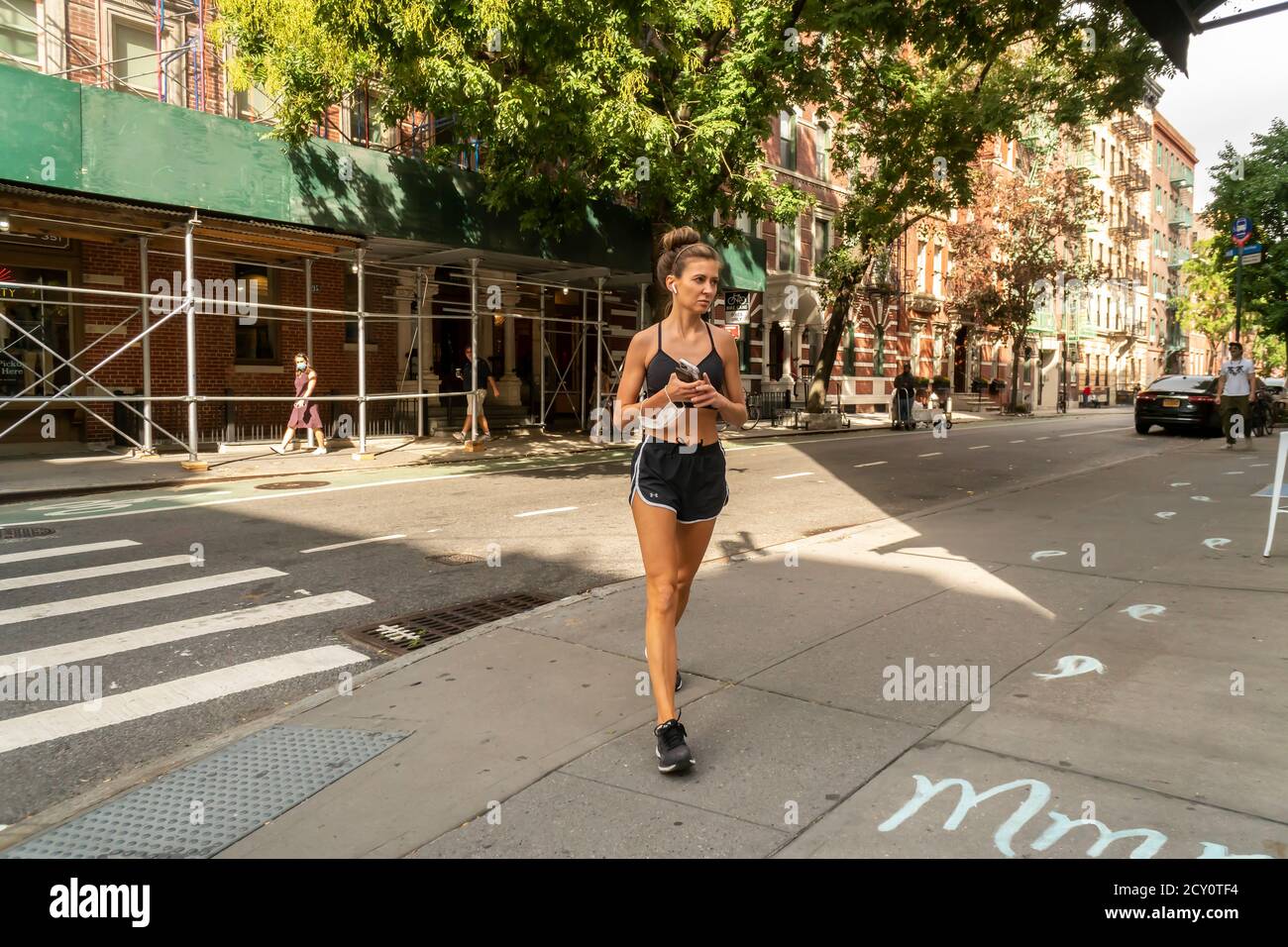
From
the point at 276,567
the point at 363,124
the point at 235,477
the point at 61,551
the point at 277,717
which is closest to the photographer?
the point at 277,717

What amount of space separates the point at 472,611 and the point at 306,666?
1.45 meters

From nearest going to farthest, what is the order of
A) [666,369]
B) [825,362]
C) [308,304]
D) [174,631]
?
[666,369]
[174,631]
[308,304]
[825,362]

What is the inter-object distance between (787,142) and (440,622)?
1239 inches

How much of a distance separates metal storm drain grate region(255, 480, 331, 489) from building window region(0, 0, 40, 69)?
29.2ft

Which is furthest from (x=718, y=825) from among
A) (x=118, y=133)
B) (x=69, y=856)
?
(x=118, y=133)

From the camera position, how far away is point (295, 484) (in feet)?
44.5

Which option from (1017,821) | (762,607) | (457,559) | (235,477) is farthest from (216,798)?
(235,477)

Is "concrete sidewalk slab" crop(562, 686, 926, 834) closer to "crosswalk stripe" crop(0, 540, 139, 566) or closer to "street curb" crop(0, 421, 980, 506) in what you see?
"crosswalk stripe" crop(0, 540, 139, 566)

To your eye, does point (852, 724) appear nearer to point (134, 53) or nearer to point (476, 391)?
point (476, 391)

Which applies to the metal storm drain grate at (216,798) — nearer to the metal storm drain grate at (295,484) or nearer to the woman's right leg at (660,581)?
the woman's right leg at (660,581)

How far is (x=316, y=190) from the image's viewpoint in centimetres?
1593

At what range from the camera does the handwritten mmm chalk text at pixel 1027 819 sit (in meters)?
3.05

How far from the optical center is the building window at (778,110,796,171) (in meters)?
33.9

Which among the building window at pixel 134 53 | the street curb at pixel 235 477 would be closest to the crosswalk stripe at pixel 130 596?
the street curb at pixel 235 477
